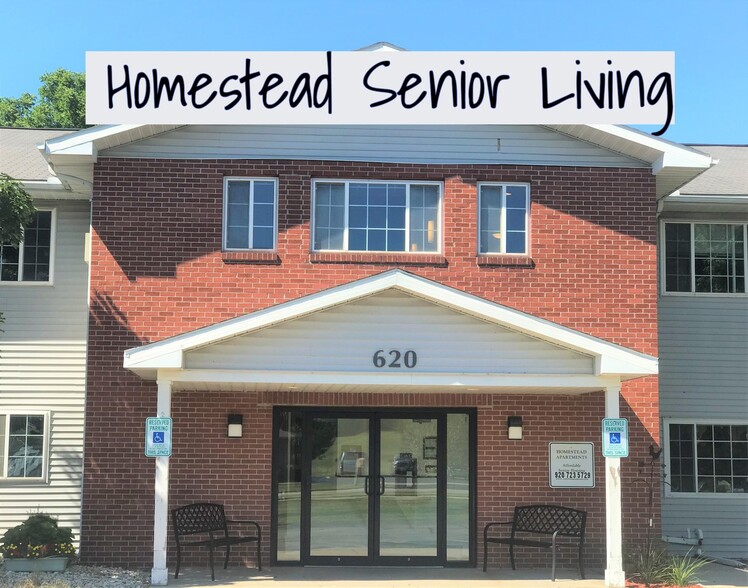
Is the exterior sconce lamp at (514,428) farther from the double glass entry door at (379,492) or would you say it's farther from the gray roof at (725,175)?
the gray roof at (725,175)

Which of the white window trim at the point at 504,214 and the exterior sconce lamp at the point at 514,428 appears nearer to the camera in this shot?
the exterior sconce lamp at the point at 514,428

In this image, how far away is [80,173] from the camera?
13.6 m

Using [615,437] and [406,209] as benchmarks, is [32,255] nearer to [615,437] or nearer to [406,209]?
[406,209]

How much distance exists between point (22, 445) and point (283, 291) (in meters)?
4.92

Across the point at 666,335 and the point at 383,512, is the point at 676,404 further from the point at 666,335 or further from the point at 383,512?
the point at 383,512

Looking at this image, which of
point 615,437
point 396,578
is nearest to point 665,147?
point 615,437

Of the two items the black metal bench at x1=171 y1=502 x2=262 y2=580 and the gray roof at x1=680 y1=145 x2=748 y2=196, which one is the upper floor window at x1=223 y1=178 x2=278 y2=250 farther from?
the gray roof at x1=680 y1=145 x2=748 y2=196

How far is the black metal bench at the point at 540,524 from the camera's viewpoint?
12.6 meters

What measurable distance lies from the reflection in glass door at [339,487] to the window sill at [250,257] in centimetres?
232

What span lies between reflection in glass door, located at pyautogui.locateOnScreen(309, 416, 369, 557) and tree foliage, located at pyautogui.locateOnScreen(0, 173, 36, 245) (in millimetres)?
4783

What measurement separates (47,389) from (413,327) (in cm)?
625

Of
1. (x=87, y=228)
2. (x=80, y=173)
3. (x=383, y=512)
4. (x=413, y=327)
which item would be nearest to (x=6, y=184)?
(x=80, y=173)

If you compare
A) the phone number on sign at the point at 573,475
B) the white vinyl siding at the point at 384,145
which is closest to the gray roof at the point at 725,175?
the white vinyl siding at the point at 384,145

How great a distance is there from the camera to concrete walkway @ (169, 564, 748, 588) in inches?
458
